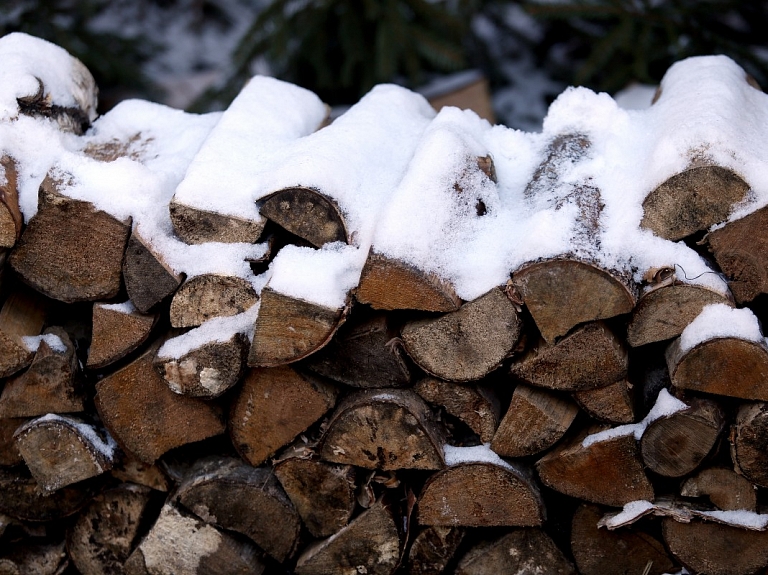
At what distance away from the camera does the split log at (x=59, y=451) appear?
6.31 ft

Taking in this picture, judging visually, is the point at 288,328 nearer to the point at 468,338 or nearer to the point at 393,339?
the point at 393,339

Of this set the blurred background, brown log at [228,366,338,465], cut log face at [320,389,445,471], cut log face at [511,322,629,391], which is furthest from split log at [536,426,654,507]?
the blurred background

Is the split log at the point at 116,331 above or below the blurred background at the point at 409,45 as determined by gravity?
above

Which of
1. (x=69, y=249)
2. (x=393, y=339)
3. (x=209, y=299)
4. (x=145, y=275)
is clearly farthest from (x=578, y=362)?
(x=69, y=249)

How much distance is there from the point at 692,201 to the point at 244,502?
129 cm

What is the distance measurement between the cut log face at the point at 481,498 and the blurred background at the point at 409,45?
1.85 m

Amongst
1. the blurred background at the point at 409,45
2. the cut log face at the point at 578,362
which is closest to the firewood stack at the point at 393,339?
the cut log face at the point at 578,362

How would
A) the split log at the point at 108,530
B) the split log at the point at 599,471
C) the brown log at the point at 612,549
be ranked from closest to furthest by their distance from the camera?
1. the split log at the point at 599,471
2. the brown log at the point at 612,549
3. the split log at the point at 108,530

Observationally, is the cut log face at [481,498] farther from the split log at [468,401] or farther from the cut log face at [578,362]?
the cut log face at [578,362]

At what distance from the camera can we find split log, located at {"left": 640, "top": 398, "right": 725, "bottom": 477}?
1643 millimetres

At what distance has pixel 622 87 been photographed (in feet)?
13.0

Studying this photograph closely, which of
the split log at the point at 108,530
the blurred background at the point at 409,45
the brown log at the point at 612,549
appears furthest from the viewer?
the blurred background at the point at 409,45

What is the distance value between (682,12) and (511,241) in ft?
7.78

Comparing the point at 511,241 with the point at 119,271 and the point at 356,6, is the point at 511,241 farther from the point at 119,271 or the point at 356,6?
the point at 356,6
